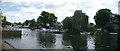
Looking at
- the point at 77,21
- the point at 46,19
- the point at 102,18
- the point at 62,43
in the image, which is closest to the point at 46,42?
the point at 62,43

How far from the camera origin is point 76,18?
18.3 meters

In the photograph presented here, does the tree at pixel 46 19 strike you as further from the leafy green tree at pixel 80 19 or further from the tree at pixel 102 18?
the tree at pixel 102 18

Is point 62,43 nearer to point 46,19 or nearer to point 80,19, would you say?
point 80,19

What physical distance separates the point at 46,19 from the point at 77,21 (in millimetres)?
8374

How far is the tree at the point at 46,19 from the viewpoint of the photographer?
23.5m

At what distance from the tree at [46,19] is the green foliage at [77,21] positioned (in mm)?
3583

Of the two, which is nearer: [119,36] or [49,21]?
[119,36]

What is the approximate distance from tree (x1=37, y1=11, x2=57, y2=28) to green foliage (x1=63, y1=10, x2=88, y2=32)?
3.58 meters

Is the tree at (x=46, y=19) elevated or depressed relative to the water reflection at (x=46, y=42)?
elevated

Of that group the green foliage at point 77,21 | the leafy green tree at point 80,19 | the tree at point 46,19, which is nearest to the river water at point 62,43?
the leafy green tree at point 80,19

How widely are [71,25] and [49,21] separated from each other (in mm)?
6136

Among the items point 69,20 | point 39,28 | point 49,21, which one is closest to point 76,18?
point 69,20

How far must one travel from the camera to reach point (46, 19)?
2588 cm

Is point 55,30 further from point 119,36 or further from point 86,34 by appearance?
point 119,36
